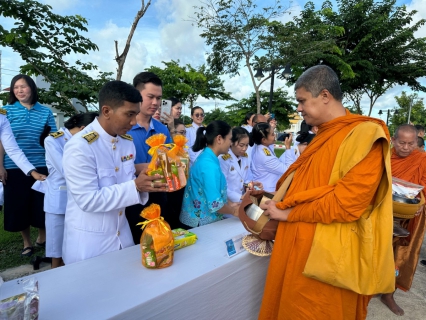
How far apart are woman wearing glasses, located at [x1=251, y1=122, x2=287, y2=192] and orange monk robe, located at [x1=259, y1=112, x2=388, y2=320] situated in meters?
2.20

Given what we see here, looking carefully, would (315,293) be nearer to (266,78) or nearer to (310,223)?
(310,223)

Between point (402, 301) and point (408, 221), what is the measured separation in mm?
917

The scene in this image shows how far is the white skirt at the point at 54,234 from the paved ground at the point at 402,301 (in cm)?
69

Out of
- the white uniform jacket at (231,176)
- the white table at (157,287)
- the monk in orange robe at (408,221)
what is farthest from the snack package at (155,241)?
the monk in orange robe at (408,221)

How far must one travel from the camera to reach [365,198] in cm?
143

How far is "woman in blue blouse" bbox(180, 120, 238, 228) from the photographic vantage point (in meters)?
2.26

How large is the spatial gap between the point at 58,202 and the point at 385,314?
3603 millimetres

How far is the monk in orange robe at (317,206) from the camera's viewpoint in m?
1.42

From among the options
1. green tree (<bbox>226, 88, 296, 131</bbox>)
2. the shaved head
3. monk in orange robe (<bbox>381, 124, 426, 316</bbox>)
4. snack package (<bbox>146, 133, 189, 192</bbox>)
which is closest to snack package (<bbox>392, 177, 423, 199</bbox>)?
monk in orange robe (<bbox>381, 124, 426, 316</bbox>)

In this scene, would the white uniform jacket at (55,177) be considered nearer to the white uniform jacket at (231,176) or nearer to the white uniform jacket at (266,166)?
the white uniform jacket at (231,176)

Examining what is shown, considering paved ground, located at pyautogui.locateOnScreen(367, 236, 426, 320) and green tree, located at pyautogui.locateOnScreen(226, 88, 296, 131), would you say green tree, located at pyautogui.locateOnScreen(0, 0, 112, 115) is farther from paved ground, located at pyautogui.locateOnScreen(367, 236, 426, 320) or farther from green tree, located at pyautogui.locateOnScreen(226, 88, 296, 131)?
green tree, located at pyautogui.locateOnScreen(226, 88, 296, 131)

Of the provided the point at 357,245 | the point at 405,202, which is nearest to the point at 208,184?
the point at 357,245

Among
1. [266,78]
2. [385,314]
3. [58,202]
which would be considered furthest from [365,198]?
[266,78]

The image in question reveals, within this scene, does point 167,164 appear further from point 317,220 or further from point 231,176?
point 231,176
